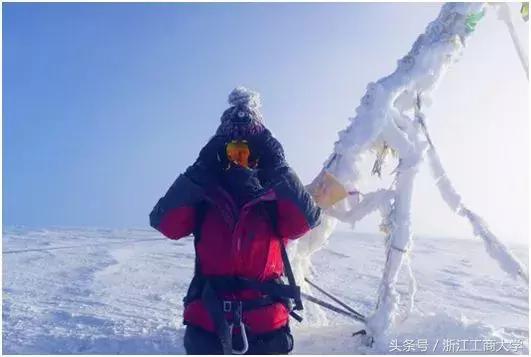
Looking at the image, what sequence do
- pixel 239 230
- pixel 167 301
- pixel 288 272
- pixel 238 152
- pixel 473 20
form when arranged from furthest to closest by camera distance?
pixel 167 301 → pixel 473 20 → pixel 288 272 → pixel 238 152 → pixel 239 230

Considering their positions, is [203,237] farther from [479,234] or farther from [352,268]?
[352,268]

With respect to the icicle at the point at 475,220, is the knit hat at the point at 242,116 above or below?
above

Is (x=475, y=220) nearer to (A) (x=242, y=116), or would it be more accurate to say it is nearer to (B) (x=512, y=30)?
(B) (x=512, y=30)

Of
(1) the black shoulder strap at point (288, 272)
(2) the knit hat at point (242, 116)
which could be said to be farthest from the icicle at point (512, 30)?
(1) the black shoulder strap at point (288, 272)

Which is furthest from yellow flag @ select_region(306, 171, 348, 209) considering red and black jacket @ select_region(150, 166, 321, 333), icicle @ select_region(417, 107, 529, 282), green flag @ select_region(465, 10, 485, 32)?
red and black jacket @ select_region(150, 166, 321, 333)

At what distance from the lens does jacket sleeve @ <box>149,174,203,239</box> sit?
2.68 metres

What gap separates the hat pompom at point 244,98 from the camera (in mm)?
2980

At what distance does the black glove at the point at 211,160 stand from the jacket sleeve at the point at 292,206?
12.9 inches

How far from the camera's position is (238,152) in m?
2.82

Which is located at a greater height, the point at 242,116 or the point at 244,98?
the point at 244,98

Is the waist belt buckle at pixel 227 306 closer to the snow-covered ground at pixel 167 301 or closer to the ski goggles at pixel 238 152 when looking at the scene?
the ski goggles at pixel 238 152

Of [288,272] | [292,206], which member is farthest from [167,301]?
[292,206]

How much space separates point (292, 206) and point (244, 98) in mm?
708

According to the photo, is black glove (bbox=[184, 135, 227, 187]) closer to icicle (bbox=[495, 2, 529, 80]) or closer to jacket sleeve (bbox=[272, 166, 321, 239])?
jacket sleeve (bbox=[272, 166, 321, 239])
